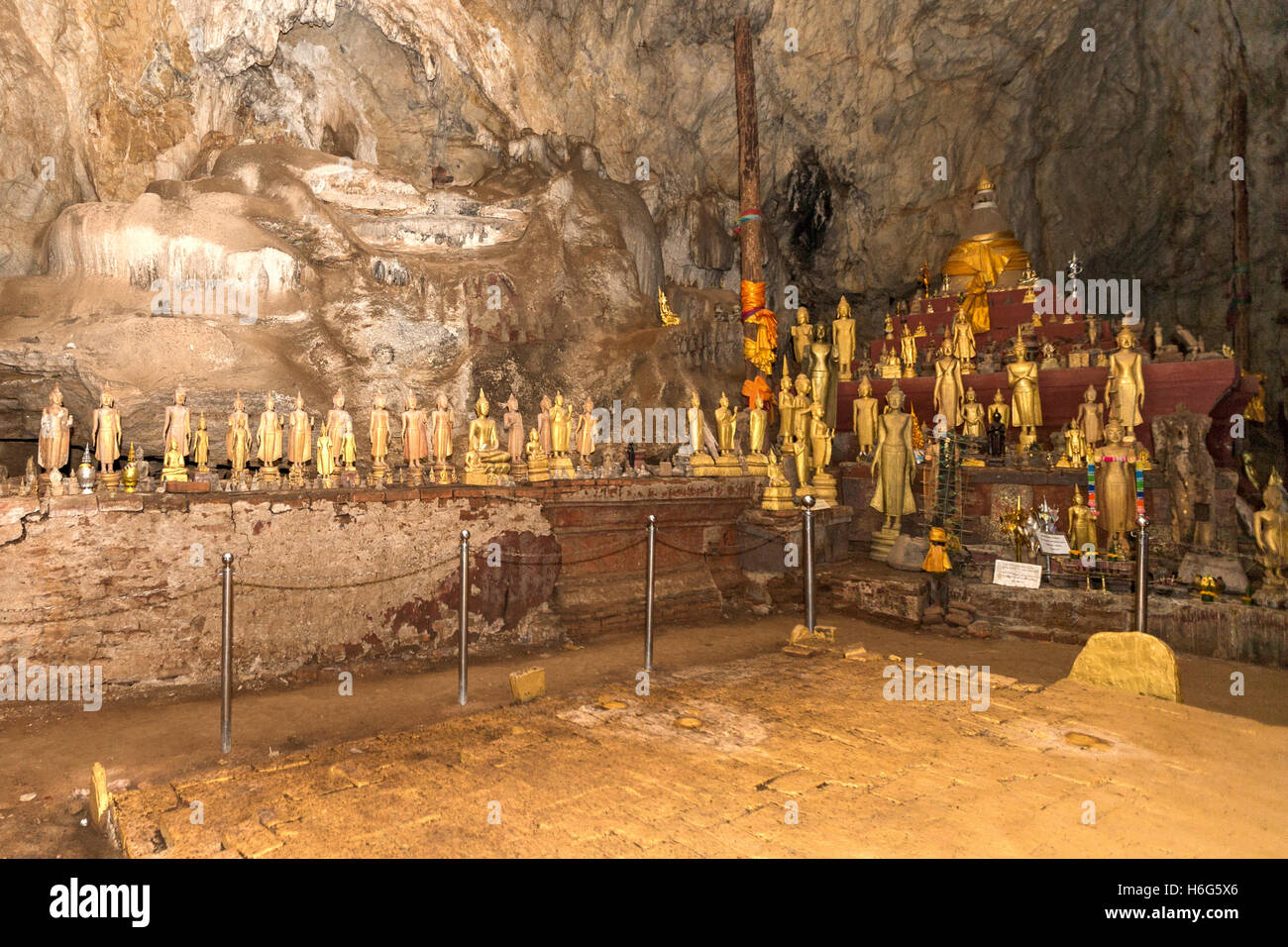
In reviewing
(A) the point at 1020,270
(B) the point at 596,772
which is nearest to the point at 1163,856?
(B) the point at 596,772

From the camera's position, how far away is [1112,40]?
68.8ft

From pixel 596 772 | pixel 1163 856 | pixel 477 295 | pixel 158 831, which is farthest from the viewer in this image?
pixel 477 295

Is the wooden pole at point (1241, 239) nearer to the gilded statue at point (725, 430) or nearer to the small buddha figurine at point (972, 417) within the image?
the small buddha figurine at point (972, 417)

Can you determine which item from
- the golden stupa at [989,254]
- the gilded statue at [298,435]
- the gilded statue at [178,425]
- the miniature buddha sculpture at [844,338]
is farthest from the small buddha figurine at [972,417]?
the gilded statue at [178,425]

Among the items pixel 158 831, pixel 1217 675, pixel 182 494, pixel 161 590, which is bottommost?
pixel 1217 675

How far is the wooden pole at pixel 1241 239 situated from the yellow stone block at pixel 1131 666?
1962 cm

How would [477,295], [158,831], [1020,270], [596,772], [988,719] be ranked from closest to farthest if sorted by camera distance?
1. [158,831]
2. [596,772]
3. [988,719]
4. [477,295]
5. [1020,270]

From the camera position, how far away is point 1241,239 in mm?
20703

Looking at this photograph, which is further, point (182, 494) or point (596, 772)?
point (182, 494)

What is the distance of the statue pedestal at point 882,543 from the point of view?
38.3 feet

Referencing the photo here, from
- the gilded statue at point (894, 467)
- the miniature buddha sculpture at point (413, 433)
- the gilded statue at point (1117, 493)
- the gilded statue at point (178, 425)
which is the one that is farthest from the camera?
the gilded statue at point (894, 467)

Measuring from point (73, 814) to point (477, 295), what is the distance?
1405cm

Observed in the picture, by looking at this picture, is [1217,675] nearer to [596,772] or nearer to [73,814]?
[596,772]

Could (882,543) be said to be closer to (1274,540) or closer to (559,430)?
(1274,540)
